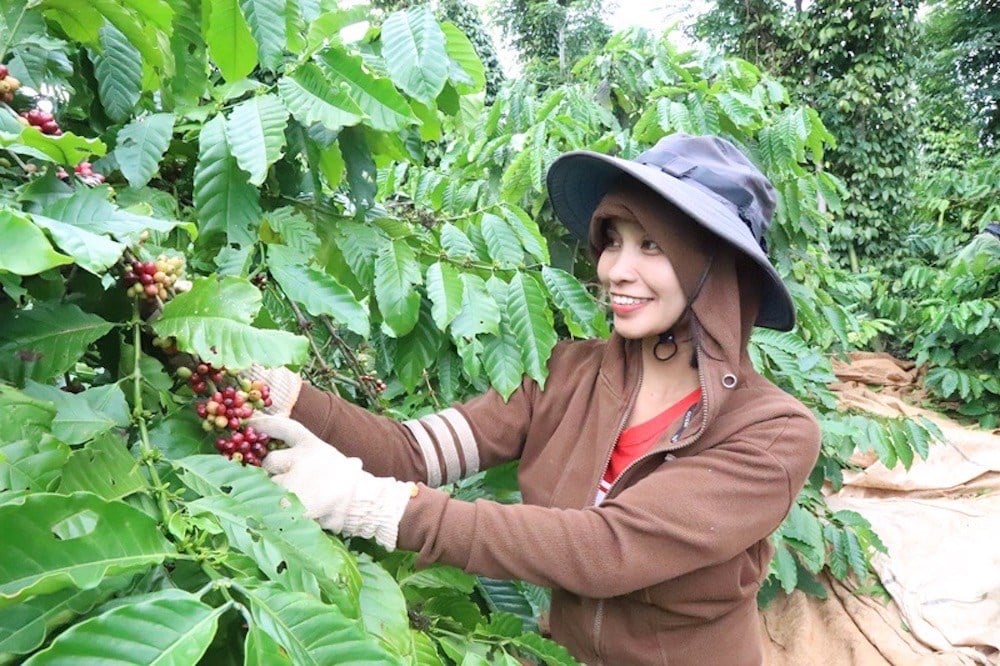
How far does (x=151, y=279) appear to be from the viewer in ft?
2.30

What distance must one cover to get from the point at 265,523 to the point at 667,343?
79 cm

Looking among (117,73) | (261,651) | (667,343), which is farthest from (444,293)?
(261,651)

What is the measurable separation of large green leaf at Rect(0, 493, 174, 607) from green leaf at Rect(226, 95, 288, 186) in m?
0.43

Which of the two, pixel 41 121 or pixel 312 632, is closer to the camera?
pixel 312 632

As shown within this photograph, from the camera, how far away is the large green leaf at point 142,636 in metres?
0.41

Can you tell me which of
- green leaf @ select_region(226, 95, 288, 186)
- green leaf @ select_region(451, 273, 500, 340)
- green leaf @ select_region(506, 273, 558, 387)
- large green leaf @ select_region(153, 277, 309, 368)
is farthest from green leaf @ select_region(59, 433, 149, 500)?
green leaf @ select_region(506, 273, 558, 387)

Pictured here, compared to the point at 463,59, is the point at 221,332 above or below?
below

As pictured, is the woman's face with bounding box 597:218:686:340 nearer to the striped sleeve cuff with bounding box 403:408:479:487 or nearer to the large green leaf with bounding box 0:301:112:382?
the striped sleeve cuff with bounding box 403:408:479:487

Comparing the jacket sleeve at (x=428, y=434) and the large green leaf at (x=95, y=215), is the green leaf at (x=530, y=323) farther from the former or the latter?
the large green leaf at (x=95, y=215)

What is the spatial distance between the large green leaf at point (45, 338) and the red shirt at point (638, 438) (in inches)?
30.7

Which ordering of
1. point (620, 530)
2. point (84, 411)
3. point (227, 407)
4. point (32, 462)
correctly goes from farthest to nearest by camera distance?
point (620, 530), point (227, 407), point (84, 411), point (32, 462)

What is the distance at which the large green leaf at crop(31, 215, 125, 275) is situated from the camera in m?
0.52

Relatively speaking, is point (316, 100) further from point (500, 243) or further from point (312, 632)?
point (312, 632)

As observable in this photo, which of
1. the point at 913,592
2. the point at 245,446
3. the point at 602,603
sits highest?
the point at 245,446
